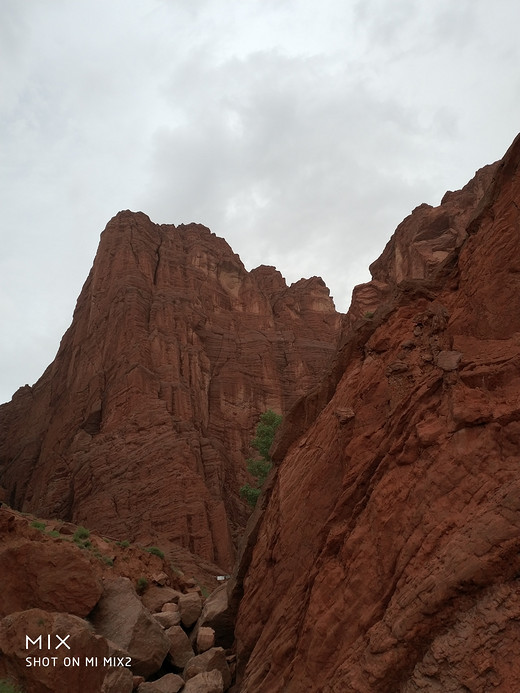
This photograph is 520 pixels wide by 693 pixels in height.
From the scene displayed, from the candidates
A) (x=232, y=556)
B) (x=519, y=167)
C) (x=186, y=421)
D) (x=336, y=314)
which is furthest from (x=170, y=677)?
(x=336, y=314)

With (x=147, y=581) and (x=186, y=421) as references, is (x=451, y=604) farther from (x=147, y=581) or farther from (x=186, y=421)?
(x=186, y=421)

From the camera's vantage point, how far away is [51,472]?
5241cm

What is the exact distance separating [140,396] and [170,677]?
134ft

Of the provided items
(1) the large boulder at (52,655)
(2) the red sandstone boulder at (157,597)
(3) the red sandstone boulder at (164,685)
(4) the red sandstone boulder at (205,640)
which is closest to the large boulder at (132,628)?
(3) the red sandstone boulder at (164,685)

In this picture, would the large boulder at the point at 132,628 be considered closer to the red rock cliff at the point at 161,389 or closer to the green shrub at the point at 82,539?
the green shrub at the point at 82,539

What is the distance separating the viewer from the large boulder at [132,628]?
45.4 feet

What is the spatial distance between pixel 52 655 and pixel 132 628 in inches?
184

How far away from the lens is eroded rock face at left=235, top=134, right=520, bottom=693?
779 cm

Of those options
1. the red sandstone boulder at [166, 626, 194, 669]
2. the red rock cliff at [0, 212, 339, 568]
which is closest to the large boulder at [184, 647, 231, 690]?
the red sandstone boulder at [166, 626, 194, 669]

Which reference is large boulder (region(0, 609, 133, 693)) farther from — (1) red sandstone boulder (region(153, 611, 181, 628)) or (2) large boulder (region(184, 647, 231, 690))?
(1) red sandstone boulder (region(153, 611, 181, 628))

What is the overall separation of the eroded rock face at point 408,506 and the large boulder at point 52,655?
12.3 feet

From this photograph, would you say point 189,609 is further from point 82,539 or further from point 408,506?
point 408,506

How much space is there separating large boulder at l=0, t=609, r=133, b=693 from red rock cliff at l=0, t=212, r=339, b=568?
1237 inches

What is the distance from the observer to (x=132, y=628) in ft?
46.6
